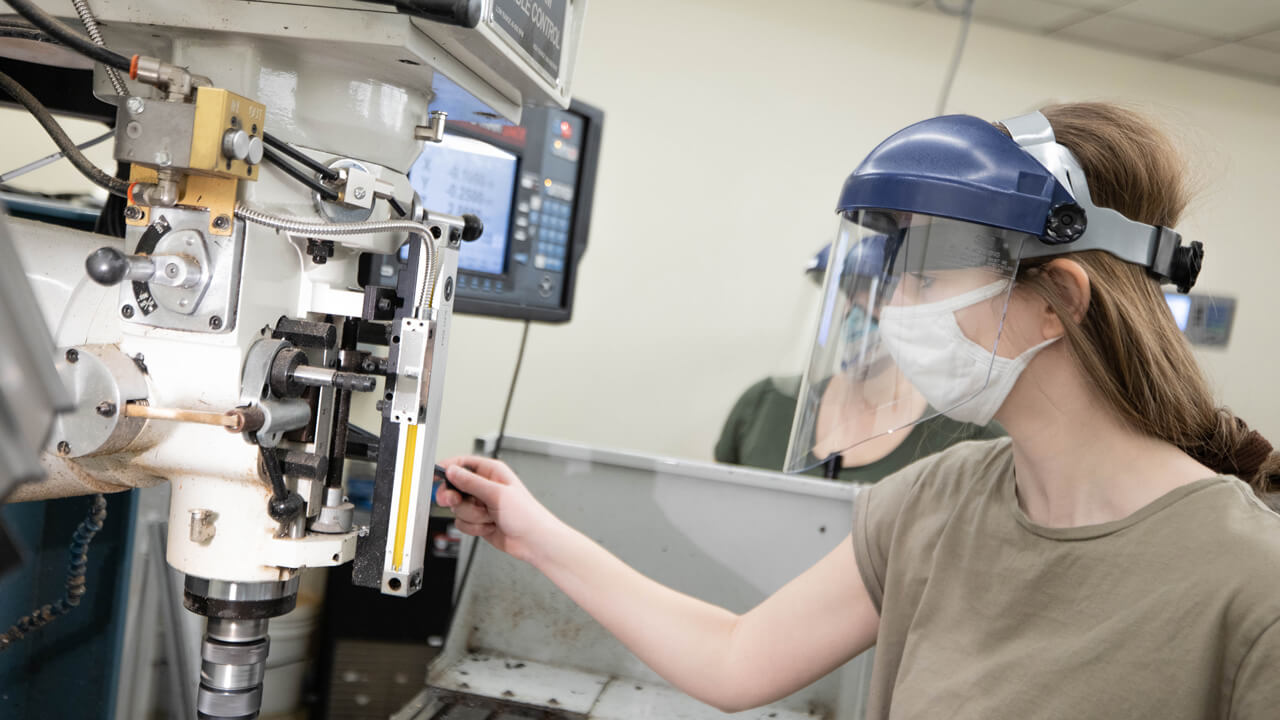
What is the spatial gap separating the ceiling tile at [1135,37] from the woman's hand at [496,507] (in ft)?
9.57

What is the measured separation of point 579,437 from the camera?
123 inches

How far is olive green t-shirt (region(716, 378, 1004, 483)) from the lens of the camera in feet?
6.98

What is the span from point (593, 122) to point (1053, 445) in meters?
0.86

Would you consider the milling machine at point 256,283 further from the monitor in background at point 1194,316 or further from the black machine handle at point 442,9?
the monitor in background at point 1194,316

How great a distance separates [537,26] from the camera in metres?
0.74

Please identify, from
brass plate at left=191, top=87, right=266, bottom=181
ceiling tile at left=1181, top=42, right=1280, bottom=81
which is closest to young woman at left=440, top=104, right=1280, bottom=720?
brass plate at left=191, top=87, right=266, bottom=181

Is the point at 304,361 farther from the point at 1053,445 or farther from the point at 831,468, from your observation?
the point at 831,468

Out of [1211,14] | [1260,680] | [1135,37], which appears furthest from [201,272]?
[1135,37]

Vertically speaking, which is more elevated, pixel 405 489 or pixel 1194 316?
pixel 1194 316

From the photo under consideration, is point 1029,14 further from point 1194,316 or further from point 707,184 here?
point 1194,316

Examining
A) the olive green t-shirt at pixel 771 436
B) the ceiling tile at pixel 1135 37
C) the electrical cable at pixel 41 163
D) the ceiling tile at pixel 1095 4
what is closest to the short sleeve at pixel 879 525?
the electrical cable at pixel 41 163

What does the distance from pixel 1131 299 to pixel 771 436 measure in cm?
161

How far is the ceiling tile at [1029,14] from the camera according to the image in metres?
3.01

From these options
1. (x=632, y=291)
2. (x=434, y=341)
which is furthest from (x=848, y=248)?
(x=632, y=291)
